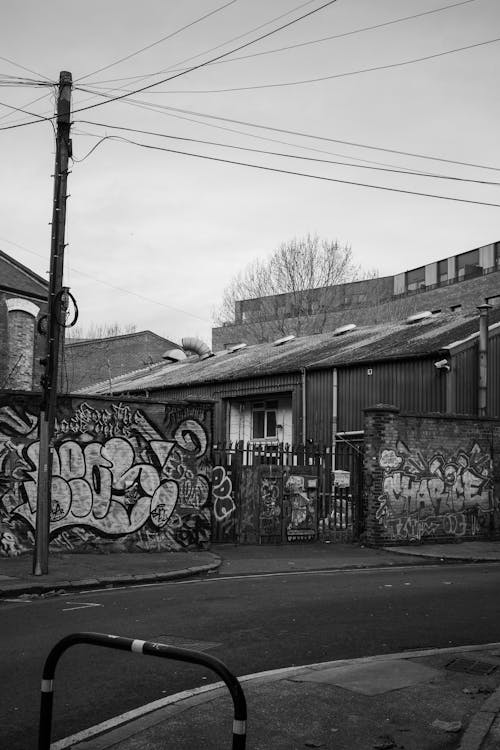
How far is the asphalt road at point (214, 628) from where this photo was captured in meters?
5.99

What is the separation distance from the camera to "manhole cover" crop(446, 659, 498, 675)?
670 cm

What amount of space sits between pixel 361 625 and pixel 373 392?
688 inches

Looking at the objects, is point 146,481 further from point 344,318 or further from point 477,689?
point 344,318

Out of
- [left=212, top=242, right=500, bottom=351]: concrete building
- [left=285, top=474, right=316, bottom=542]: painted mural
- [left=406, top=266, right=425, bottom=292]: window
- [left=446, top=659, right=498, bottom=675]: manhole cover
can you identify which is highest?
[left=406, top=266, right=425, bottom=292]: window

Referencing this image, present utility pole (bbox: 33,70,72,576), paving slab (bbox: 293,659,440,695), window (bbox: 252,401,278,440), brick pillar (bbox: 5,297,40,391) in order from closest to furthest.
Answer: paving slab (bbox: 293,659,440,695) < utility pole (bbox: 33,70,72,576) < brick pillar (bbox: 5,297,40,391) < window (bbox: 252,401,278,440)

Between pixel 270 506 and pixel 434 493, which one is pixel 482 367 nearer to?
pixel 434 493

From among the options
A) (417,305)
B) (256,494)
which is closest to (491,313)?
(256,494)

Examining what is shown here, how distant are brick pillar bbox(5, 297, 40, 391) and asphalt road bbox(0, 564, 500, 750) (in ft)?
59.9

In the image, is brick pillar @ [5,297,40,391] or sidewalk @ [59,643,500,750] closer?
sidewalk @ [59,643,500,750]

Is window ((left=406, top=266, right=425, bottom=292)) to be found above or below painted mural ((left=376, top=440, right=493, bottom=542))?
above

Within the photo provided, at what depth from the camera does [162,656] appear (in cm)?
380

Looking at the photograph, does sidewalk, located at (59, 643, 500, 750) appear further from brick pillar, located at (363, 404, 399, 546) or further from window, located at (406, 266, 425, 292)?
window, located at (406, 266, 425, 292)

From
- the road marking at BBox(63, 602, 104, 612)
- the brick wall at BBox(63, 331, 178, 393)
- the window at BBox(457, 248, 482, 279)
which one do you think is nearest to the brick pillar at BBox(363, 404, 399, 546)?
the road marking at BBox(63, 602, 104, 612)

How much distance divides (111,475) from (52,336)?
4.08 metres
